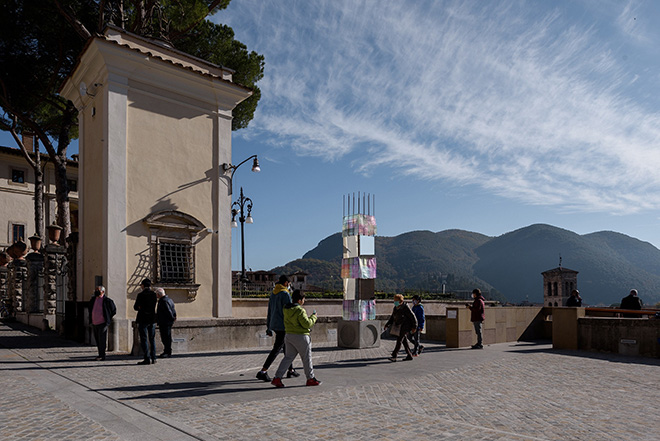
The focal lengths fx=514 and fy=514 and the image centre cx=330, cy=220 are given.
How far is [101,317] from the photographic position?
11.2 m

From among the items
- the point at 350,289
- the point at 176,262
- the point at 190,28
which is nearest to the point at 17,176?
the point at 190,28

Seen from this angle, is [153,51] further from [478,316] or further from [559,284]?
[559,284]

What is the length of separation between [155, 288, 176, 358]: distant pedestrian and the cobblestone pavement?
0.52 m

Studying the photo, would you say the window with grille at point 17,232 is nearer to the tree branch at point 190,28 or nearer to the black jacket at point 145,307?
the tree branch at point 190,28

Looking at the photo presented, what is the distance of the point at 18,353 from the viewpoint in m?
11.8

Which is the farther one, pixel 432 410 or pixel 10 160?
pixel 10 160

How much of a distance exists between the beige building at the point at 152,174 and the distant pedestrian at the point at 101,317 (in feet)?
5.84

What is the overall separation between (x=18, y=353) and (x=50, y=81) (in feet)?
48.6

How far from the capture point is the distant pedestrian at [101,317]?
35.9 ft

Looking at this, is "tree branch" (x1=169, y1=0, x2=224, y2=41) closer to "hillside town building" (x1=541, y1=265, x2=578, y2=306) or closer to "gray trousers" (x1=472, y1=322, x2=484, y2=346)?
"gray trousers" (x1=472, y1=322, x2=484, y2=346)

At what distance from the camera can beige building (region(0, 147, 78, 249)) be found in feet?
126

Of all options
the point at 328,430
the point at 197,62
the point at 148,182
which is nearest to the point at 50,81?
the point at 197,62

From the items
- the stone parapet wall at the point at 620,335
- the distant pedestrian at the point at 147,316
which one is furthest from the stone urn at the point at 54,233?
the stone parapet wall at the point at 620,335

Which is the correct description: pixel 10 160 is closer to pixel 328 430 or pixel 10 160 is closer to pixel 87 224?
pixel 87 224
